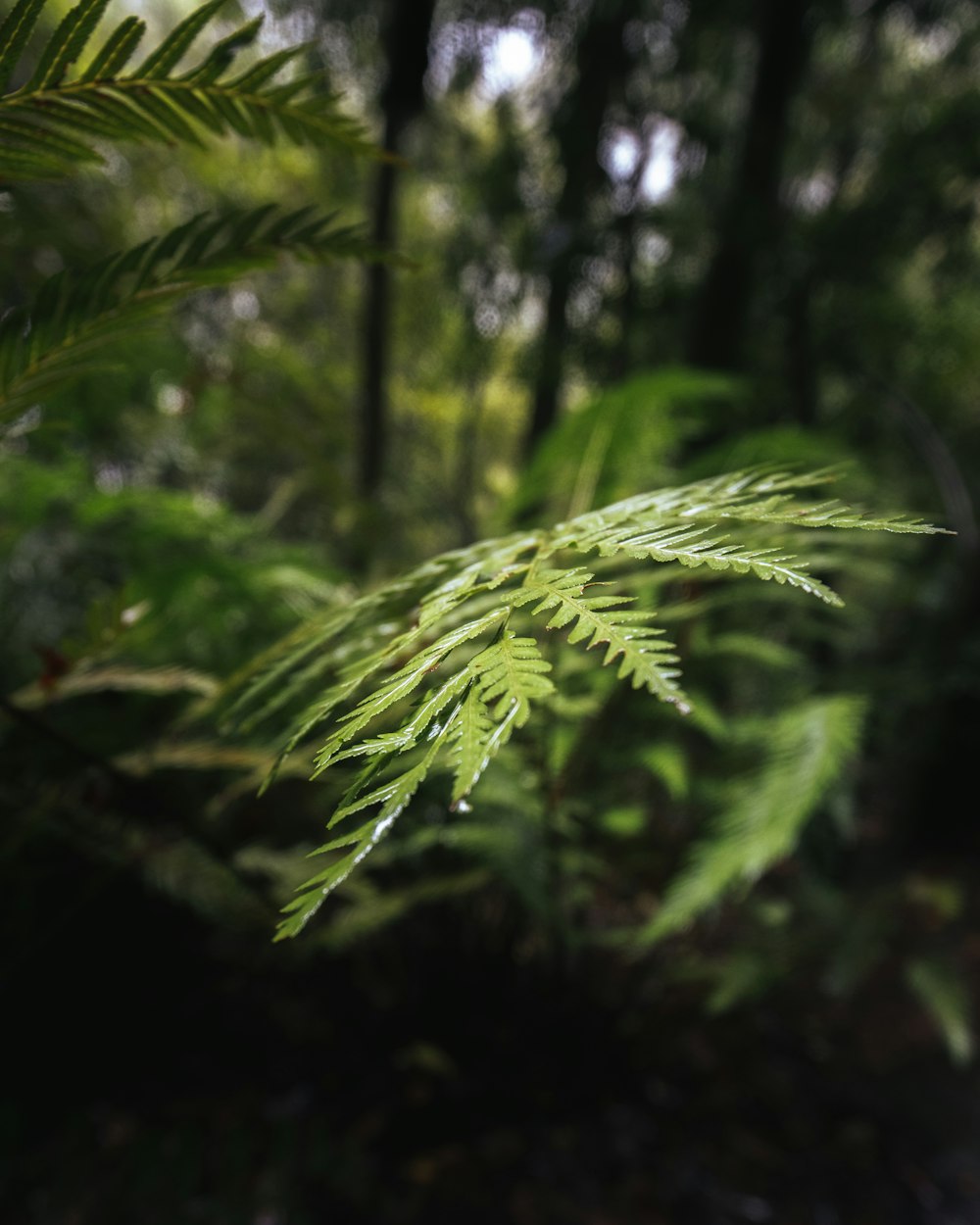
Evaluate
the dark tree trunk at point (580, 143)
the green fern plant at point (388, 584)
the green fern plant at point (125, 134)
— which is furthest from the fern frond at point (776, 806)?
the dark tree trunk at point (580, 143)

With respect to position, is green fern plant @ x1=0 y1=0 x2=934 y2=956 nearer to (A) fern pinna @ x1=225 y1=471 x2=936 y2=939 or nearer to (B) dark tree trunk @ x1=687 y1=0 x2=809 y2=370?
(A) fern pinna @ x1=225 y1=471 x2=936 y2=939

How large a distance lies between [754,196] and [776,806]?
2.41 metres

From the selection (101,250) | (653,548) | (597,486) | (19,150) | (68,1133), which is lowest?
(68,1133)

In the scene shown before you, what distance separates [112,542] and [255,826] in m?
0.67

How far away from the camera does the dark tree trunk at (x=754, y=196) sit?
2348mm

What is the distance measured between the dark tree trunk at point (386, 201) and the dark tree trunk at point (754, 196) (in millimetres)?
1234

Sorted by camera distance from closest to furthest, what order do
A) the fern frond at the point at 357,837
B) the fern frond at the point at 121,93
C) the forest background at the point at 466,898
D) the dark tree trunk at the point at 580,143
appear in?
the fern frond at the point at 357,837, the fern frond at the point at 121,93, the forest background at the point at 466,898, the dark tree trunk at the point at 580,143

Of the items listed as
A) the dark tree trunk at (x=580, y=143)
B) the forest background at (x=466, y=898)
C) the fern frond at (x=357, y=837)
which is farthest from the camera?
the dark tree trunk at (x=580, y=143)

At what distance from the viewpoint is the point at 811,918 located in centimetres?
160

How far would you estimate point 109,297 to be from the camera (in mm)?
489

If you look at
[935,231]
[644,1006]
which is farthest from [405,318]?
[644,1006]

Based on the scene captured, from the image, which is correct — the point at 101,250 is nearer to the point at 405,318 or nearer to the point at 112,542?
the point at 112,542

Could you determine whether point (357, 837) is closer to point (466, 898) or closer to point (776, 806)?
point (776, 806)

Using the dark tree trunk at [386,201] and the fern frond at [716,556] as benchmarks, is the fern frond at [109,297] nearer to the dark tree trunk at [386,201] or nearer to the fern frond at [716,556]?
the fern frond at [716,556]
